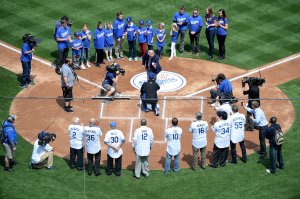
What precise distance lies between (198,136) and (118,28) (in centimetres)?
854

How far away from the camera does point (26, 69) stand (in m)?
25.6

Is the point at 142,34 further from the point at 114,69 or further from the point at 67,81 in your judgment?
the point at 67,81

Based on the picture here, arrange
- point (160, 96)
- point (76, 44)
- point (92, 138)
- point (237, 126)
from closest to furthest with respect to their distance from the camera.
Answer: point (92, 138) → point (237, 126) → point (160, 96) → point (76, 44)

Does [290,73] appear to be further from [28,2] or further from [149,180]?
[28,2]

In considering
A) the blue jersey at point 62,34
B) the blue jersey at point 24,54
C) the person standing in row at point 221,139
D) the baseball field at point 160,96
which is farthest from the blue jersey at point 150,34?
the person standing in row at point 221,139

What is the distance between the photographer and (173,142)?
2020 cm

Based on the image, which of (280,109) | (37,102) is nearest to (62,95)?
(37,102)

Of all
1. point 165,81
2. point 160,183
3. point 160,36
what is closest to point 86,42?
point 160,36

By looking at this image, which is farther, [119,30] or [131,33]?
[119,30]

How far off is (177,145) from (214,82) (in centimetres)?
634

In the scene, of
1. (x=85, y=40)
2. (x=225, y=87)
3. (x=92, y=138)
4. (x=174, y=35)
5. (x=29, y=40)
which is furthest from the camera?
(x=174, y=35)

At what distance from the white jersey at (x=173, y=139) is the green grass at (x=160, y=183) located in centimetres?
80

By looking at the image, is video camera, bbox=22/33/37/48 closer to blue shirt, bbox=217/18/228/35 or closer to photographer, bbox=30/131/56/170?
photographer, bbox=30/131/56/170

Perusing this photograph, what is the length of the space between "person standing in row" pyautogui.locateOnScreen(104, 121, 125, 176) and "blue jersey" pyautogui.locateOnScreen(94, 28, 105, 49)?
24.8 feet
